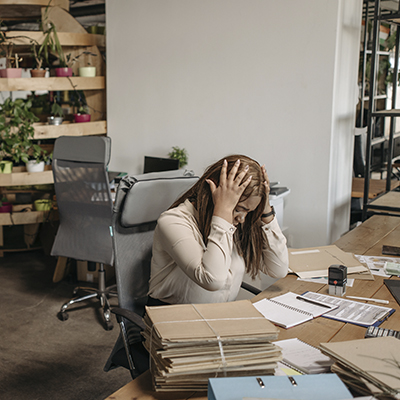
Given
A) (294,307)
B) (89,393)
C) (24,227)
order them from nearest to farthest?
(294,307) < (89,393) < (24,227)

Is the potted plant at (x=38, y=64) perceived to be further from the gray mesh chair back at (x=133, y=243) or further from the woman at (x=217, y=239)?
the woman at (x=217, y=239)

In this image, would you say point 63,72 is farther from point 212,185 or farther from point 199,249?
point 199,249

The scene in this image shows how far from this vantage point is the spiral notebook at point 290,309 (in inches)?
59.2

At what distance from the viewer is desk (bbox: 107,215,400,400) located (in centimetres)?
111

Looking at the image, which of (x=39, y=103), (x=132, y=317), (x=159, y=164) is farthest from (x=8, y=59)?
(x=132, y=317)

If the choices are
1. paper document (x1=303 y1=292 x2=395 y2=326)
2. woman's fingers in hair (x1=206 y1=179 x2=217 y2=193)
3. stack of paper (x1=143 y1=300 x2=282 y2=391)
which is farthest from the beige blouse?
stack of paper (x1=143 y1=300 x2=282 y2=391)

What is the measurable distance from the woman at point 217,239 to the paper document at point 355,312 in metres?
0.25

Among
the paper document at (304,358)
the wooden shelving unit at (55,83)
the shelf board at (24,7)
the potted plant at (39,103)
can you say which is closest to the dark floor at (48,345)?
the wooden shelving unit at (55,83)

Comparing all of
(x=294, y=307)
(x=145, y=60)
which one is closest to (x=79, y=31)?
(x=145, y=60)

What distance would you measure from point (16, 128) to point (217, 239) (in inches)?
120

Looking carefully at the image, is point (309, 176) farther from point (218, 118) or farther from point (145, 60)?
point (145, 60)

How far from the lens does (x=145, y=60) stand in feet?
12.9

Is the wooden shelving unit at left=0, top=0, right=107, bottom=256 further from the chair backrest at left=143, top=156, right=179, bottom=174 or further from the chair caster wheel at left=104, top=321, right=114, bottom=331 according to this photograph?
the chair caster wheel at left=104, top=321, right=114, bottom=331

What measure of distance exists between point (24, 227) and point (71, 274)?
0.97 m
